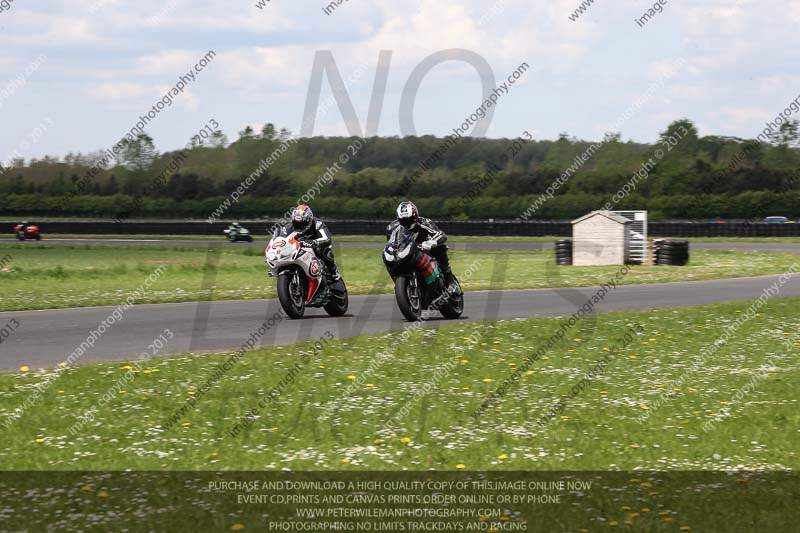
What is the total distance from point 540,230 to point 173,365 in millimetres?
42210

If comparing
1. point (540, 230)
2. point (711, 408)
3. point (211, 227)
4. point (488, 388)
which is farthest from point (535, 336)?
point (211, 227)

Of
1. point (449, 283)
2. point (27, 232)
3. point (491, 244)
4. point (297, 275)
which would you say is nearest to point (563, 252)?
point (491, 244)

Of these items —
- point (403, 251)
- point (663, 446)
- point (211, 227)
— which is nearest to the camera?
point (663, 446)

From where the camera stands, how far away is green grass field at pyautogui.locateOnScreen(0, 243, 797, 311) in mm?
22514

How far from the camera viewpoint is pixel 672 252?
3138cm

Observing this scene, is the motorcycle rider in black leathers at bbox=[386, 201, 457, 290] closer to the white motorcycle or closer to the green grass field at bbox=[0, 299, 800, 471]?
the white motorcycle

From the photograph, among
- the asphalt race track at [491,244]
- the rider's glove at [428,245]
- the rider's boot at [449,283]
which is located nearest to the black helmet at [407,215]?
the rider's glove at [428,245]

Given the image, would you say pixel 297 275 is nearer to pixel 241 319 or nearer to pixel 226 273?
pixel 241 319

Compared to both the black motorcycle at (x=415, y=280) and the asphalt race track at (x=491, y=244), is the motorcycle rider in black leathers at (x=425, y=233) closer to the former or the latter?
the black motorcycle at (x=415, y=280)

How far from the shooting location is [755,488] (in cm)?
663

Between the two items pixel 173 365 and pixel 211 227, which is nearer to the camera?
pixel 173 365

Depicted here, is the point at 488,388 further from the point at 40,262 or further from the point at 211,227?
the point at 211,227

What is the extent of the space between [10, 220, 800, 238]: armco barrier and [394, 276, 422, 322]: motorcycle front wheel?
35789 millimetres

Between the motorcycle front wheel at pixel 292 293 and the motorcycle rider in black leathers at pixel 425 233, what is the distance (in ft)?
5.62
